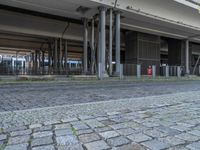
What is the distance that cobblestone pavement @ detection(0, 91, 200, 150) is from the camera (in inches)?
107

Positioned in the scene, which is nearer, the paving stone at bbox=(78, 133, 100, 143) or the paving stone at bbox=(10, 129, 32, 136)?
the paving stone at bbox=(78, 133, 100, 143)

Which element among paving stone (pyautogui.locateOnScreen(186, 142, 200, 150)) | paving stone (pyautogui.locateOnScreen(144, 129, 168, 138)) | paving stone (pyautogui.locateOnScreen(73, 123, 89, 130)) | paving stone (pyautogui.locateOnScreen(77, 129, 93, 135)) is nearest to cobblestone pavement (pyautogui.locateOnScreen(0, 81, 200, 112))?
paving stone (pyautogui.locateOnScreen(73, 123, 89, 130))

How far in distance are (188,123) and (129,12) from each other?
670 inches

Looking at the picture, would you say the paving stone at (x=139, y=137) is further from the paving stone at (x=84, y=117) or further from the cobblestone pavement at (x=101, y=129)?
the paving stone at (x=84, y=117)

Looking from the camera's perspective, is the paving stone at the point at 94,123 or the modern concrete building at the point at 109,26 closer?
the paving stone at the point at 94,123

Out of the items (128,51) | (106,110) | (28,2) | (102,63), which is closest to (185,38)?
(128,51)

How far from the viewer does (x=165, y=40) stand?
116ft

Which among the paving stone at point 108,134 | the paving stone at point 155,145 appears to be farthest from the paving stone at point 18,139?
the paving stone at point 155,145

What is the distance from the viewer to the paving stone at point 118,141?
2752 millimetres

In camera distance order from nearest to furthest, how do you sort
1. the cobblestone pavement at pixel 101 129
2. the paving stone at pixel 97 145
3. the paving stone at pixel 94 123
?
the paving stone at pixel 97 145 → the cobblestone pavement at pixel 101 129 → the paving stone at pixel 94 123

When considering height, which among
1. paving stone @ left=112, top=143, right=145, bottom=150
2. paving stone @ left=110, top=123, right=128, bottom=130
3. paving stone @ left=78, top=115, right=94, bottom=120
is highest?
paving stone @ left=78, top=115, right=94, bottom=120

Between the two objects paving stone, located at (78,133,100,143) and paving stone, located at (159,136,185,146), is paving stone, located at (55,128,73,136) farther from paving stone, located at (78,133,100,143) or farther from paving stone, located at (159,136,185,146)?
paving stone, located at (159,136,185,146)

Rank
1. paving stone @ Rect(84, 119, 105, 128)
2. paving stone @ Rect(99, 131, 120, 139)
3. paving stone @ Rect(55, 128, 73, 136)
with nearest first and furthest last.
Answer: paving stone @ Rect(99, 131, 120, 139), paving stone @ Rect(55, 128, 73, 136), paving stone @ Rect(84, 119, 105, 128)

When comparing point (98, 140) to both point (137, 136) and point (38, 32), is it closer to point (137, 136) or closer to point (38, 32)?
point (137, 136)
